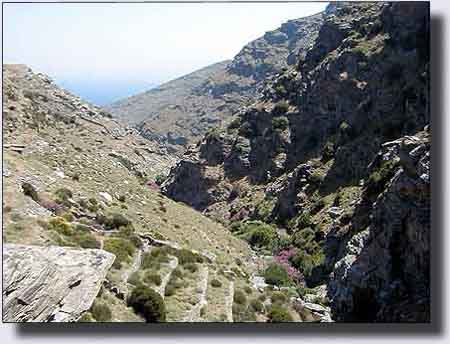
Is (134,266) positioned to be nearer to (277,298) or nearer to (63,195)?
(277,298)

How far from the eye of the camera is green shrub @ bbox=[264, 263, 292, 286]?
54.0 ft

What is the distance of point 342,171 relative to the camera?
87.4 feet

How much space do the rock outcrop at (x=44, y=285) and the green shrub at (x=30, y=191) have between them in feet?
8.20

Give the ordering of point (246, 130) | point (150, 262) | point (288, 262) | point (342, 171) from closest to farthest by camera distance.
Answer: point (150, 262)
point (288, 262)
point (342, 171)
point (246, 130)

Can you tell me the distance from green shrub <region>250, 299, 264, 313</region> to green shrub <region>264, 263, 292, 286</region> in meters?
4.79

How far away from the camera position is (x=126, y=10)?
1130cm

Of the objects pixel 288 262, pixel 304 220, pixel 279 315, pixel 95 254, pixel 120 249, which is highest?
pixel 95 254

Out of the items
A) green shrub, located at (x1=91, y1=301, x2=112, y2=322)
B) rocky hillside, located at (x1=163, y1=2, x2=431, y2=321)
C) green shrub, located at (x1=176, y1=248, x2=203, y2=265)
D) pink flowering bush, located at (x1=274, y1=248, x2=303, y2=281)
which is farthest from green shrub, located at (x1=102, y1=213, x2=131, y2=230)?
pink flowering bush, located at (x1=274, y1=248, x2=303, y2=281)

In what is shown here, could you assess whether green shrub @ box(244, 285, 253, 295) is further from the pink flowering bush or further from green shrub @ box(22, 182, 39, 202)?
the pink flowering bush

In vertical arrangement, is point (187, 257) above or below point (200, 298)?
above

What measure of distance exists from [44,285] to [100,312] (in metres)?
1.16

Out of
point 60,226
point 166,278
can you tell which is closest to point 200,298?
point 166,278

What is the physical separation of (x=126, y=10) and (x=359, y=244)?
30.6 feet

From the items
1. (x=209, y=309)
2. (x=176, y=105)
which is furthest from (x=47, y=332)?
(x=176, y=105)
